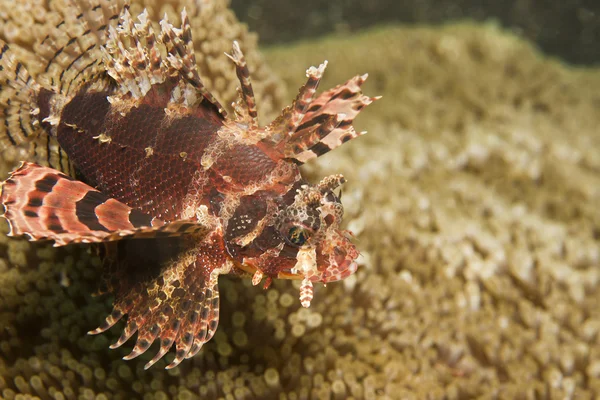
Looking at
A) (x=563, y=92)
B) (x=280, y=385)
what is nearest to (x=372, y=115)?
(x=563, y=92)

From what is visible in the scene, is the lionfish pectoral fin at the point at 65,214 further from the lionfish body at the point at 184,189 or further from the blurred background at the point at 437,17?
the blurred background at the point at 437,17

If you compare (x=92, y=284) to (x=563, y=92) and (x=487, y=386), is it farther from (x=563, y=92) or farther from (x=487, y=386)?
(x=563, y=92)

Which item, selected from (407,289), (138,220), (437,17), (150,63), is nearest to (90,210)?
(138,220)

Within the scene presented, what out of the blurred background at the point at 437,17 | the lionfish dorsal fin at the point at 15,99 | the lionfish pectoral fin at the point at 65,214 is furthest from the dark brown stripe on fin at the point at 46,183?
the blurred background at the point at 437,17

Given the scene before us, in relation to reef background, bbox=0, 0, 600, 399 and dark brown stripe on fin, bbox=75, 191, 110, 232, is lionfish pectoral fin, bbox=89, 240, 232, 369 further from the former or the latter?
reef background, bbox=0, 0, 600, 399

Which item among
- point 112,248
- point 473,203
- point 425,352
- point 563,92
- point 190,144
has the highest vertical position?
point 190,144
